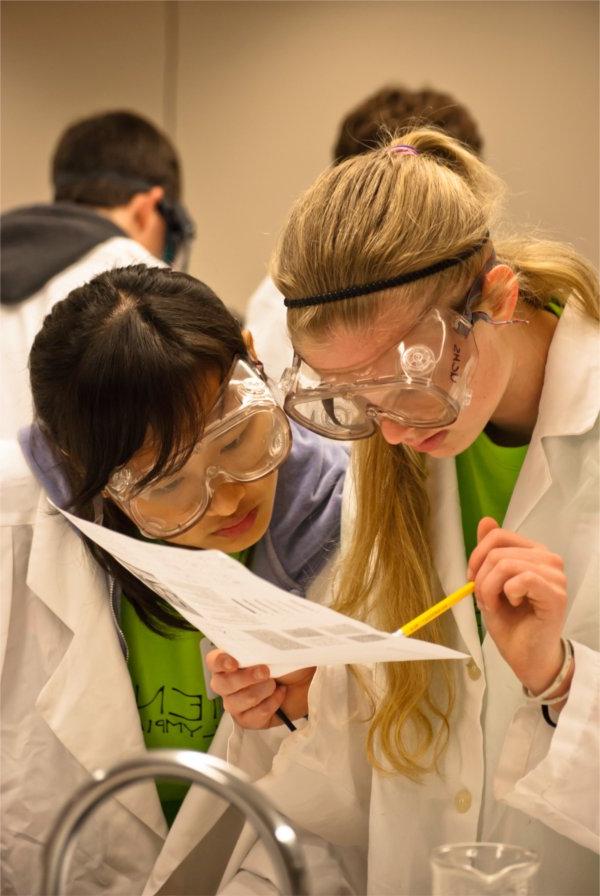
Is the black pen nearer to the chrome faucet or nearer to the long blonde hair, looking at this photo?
the long blonde hair

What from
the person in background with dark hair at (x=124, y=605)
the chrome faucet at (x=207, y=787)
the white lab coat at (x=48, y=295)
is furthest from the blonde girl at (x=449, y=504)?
the white lab coat at (x=48, y=295)

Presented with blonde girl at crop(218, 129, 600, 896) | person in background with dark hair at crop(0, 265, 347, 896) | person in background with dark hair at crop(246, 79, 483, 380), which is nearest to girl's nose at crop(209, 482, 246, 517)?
person in background with dark hair at crop(0, 265, 347, 896)

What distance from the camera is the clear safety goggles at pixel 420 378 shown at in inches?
53.6

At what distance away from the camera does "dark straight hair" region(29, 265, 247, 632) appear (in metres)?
1.44

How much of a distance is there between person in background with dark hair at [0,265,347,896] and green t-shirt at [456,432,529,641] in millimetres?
214

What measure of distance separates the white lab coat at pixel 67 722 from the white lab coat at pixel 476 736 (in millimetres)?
172

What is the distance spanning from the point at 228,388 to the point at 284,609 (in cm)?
46

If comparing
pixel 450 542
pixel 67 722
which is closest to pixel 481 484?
pixel 450 542

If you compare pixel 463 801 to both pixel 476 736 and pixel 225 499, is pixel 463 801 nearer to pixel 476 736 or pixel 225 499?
pixel 476 736

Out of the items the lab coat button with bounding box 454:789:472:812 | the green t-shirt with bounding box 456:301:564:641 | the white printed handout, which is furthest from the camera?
the green t-shirt with bounding box 456:301:564:641

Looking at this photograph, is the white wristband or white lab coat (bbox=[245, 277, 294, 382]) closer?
the white wristband

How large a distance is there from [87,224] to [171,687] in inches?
59.2

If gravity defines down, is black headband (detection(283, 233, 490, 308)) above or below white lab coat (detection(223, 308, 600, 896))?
above

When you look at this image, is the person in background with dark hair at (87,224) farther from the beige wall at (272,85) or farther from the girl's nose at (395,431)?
the girl's nose at (395,431)
